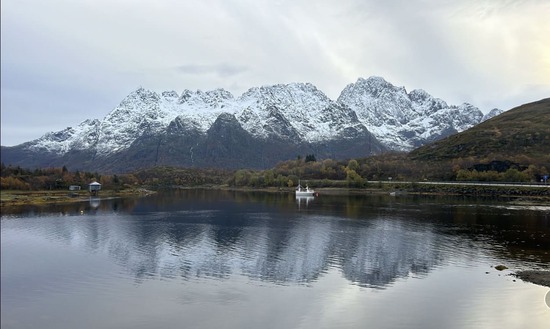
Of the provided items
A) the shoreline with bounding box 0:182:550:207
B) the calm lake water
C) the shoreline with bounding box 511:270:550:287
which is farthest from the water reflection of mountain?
the shoreline with bounding box 0:182:550:207

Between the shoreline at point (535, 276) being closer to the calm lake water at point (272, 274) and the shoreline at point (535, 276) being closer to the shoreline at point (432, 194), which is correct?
the calm lake water at point (272, 274)

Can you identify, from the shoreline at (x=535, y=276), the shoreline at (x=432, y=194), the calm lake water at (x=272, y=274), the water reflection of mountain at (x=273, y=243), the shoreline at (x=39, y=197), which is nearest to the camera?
the calm lake water at (x=272, y=274)

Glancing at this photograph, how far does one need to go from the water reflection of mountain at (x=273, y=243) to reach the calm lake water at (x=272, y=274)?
24cm

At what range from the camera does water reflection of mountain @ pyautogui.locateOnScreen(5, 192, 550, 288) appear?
53734 millimetres

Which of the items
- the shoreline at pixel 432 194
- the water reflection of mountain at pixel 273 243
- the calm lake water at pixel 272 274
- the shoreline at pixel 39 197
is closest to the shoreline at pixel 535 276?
the calm lake water at pixel 272 274

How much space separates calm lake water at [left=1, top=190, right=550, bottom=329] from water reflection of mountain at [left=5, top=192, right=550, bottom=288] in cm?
24

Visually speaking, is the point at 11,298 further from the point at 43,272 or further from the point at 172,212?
the point at 172,212

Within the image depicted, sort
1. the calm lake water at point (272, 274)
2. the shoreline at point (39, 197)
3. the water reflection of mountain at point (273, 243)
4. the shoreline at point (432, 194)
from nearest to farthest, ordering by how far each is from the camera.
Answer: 1. the calm lake water at point (272, 274)
2. the water reflection of mountain at point (273, 243)
3. the shoreline at point (39, 197)
4. the shoreline at point (432, 194)

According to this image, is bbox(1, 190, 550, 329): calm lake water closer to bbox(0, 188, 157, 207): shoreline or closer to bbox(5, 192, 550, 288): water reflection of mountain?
bbox(5, 192, 550, 288): water reflection of mountain

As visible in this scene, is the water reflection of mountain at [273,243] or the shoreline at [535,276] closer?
the shoreline at [535,276]

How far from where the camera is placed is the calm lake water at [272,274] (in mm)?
37572

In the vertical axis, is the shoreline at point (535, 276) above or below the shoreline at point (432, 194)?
below

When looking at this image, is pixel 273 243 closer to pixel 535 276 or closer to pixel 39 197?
pixel 535 276

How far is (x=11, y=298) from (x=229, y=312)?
771 inches
